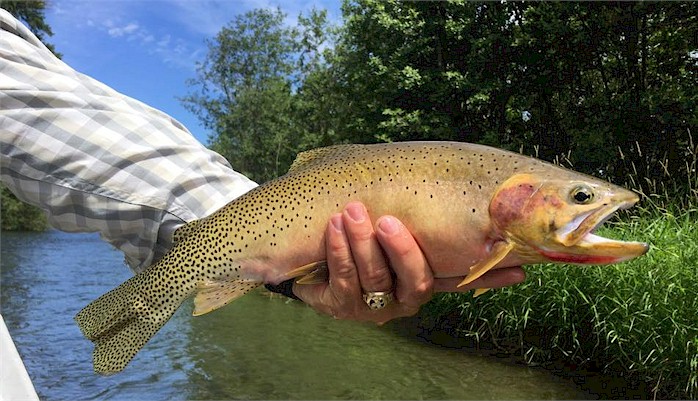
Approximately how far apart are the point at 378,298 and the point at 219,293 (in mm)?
648

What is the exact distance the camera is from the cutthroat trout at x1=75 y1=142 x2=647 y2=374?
198cm

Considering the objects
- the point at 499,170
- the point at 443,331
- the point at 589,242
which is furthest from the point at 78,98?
the point at 443,331

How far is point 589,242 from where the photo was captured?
192cm

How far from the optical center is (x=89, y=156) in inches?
88.0

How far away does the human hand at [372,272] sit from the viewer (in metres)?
2.12

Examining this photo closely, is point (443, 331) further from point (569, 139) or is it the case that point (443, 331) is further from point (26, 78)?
point (569, 139)

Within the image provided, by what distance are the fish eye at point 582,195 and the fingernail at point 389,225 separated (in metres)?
0.62

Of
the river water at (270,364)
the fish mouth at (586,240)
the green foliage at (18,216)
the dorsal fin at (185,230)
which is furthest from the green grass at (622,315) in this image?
the green foliage at (18,216)

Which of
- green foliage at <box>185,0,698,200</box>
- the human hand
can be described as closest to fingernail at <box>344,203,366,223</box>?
the human hand

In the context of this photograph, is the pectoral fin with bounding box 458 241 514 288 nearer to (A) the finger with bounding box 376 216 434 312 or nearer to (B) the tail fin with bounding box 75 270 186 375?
(A) the finger with bounding box 376 216 434 312

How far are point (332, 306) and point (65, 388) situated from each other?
889 cm

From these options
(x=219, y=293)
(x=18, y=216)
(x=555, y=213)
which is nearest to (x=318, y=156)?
(x=219, y=293)

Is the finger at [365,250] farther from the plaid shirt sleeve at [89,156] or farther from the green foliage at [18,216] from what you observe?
the green foliage at [18,216]

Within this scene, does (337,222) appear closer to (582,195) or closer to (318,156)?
(318,156)
